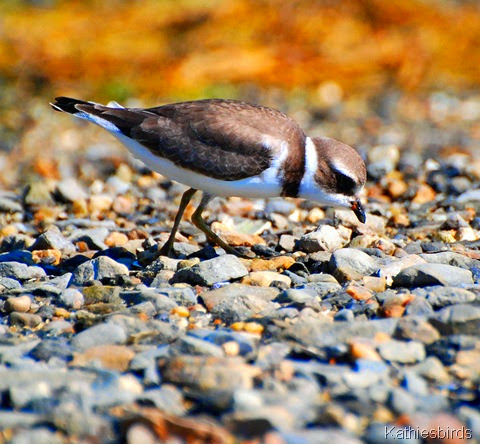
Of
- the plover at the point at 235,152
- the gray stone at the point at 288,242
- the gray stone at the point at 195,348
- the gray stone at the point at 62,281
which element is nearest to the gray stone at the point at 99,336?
the gray stone at the point at 195,348

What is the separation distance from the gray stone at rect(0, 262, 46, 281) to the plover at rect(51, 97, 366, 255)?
977 mm

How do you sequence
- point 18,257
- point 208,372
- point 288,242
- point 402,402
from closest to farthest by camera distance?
point 402,402 < point 208,372 < point 18,257 < point 288,242

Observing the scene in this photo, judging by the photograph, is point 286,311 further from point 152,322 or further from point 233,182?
point 233,182

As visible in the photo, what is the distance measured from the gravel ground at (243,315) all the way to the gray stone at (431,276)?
0.04ft

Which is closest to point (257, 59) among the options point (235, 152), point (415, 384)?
point (235, 152)

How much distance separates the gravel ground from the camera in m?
3.50

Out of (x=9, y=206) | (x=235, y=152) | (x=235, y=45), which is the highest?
(x=235, y=45)

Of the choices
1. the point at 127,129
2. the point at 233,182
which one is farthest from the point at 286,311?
the point at 127,129

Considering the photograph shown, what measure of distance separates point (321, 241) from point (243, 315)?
145 centimetres

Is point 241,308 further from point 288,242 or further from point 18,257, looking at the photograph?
point 18,257

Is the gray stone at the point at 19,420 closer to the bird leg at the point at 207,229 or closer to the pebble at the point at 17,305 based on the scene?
the pebble at the point at 17,305

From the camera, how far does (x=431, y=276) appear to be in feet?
16.8

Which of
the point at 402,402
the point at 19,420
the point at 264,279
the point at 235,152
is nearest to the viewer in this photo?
the point at 19,420

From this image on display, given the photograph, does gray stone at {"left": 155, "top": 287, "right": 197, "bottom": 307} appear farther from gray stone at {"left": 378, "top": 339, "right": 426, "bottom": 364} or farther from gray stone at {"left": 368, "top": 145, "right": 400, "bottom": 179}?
gray stone at {"left": 368, "top": 145, "right": 400, "bottom": 179}
